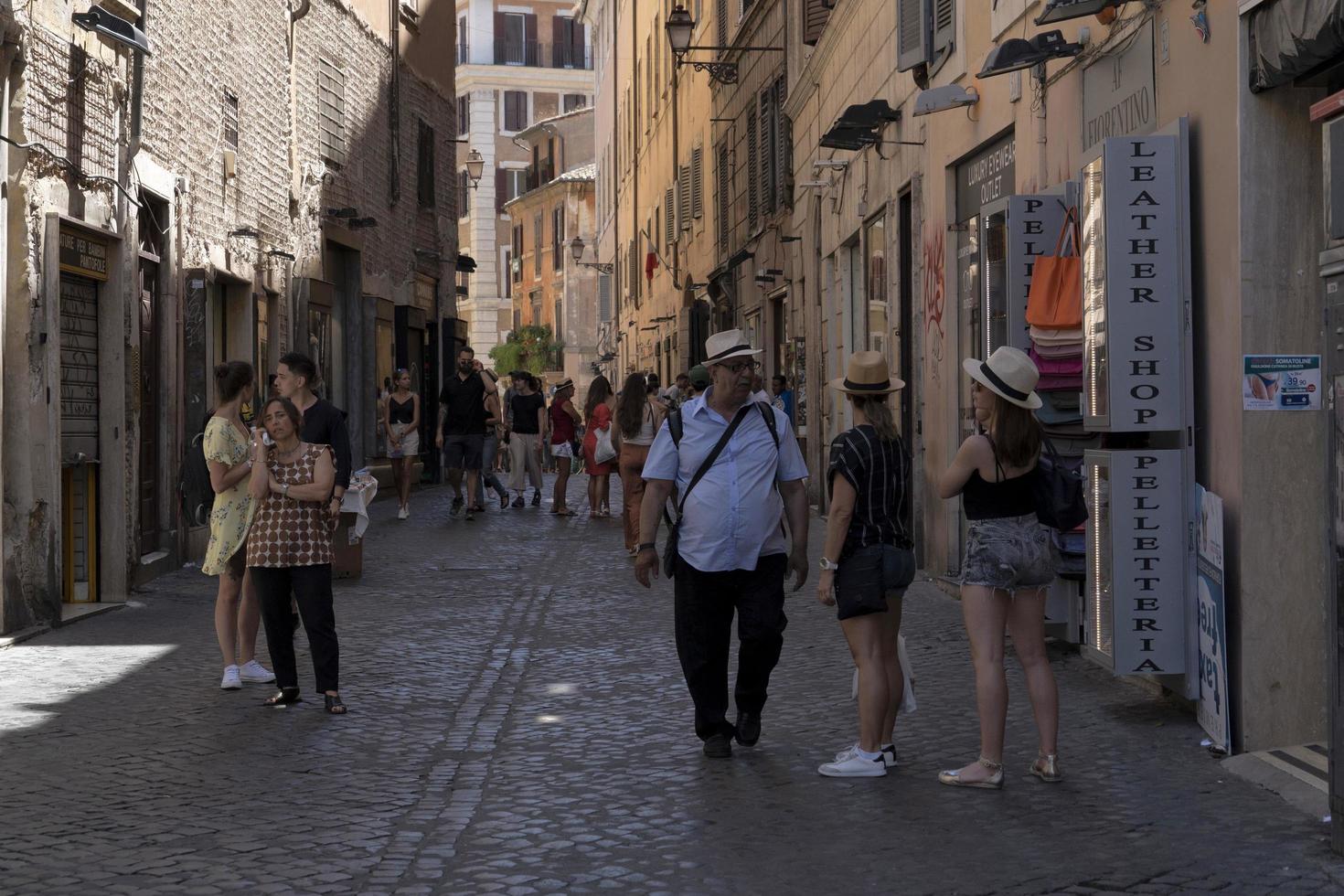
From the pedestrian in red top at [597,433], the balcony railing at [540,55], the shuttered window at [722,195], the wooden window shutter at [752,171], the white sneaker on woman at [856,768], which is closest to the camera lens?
the white sneaker on woman at [856,768]

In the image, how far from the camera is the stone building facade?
38.2 ft

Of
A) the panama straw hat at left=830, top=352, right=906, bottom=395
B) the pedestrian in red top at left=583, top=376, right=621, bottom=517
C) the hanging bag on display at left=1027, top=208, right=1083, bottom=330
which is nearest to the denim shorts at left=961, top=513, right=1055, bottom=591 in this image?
the panama straw hat at left=830, top=352, right=906, bottom=395

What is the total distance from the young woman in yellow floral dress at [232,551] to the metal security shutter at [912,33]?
6839 millimetres

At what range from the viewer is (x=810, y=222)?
22.0 meters

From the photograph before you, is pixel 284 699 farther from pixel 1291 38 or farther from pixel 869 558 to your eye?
pixel 1291 38

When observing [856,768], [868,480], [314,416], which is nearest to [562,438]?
[314,416]

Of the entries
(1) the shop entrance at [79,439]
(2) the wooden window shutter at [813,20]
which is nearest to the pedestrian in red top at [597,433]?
(2) the wooden window shutter at [813,20]

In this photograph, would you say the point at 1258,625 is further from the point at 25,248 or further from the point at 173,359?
the point at 173,359

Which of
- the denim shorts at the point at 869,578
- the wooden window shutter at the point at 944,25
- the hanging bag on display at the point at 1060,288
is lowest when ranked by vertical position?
the denim shorts at the point at 869,578

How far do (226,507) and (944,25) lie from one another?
6861 mm

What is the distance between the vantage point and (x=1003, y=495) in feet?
21.8

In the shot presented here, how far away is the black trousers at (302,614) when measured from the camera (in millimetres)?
8453

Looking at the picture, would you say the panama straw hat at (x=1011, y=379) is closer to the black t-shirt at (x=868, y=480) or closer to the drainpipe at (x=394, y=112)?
the black t-shirt at (x=868, y=480)

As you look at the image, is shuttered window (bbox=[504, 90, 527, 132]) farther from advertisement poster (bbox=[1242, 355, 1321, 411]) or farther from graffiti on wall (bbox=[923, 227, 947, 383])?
advertisement poster (bbox=[1242, 355, 1321, 411])
